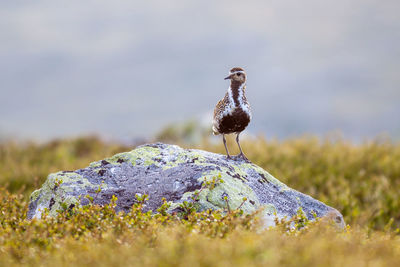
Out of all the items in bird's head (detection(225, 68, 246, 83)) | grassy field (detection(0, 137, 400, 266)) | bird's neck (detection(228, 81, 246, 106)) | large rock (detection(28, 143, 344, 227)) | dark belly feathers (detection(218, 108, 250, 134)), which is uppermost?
bird's head (detection(225, 68, 246, 83))

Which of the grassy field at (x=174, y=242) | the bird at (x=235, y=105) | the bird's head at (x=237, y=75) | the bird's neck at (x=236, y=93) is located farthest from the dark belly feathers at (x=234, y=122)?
the grassy field at (x=174, y=242)

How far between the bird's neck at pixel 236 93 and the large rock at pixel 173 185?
87cm

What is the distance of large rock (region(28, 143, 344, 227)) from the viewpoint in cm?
554

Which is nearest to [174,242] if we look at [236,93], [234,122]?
[234,122]

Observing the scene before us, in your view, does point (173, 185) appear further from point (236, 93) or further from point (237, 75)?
point (237, 75)

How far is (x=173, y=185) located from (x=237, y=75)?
187 cm

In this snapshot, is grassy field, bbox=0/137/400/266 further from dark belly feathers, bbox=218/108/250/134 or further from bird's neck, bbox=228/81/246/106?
bird's neck, bbox=228/81/246/106

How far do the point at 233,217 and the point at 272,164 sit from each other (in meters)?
9.08

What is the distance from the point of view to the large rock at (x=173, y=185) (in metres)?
5.54

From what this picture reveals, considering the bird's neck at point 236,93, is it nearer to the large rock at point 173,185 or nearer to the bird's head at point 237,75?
the bird's head at point 237,75

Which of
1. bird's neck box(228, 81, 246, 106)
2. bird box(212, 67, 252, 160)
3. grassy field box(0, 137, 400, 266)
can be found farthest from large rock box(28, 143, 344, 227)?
bird's neck box(228, 81, 246, 106)

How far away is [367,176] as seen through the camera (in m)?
13.2

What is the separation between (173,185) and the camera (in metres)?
5.74

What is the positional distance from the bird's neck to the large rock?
875 millimetres
